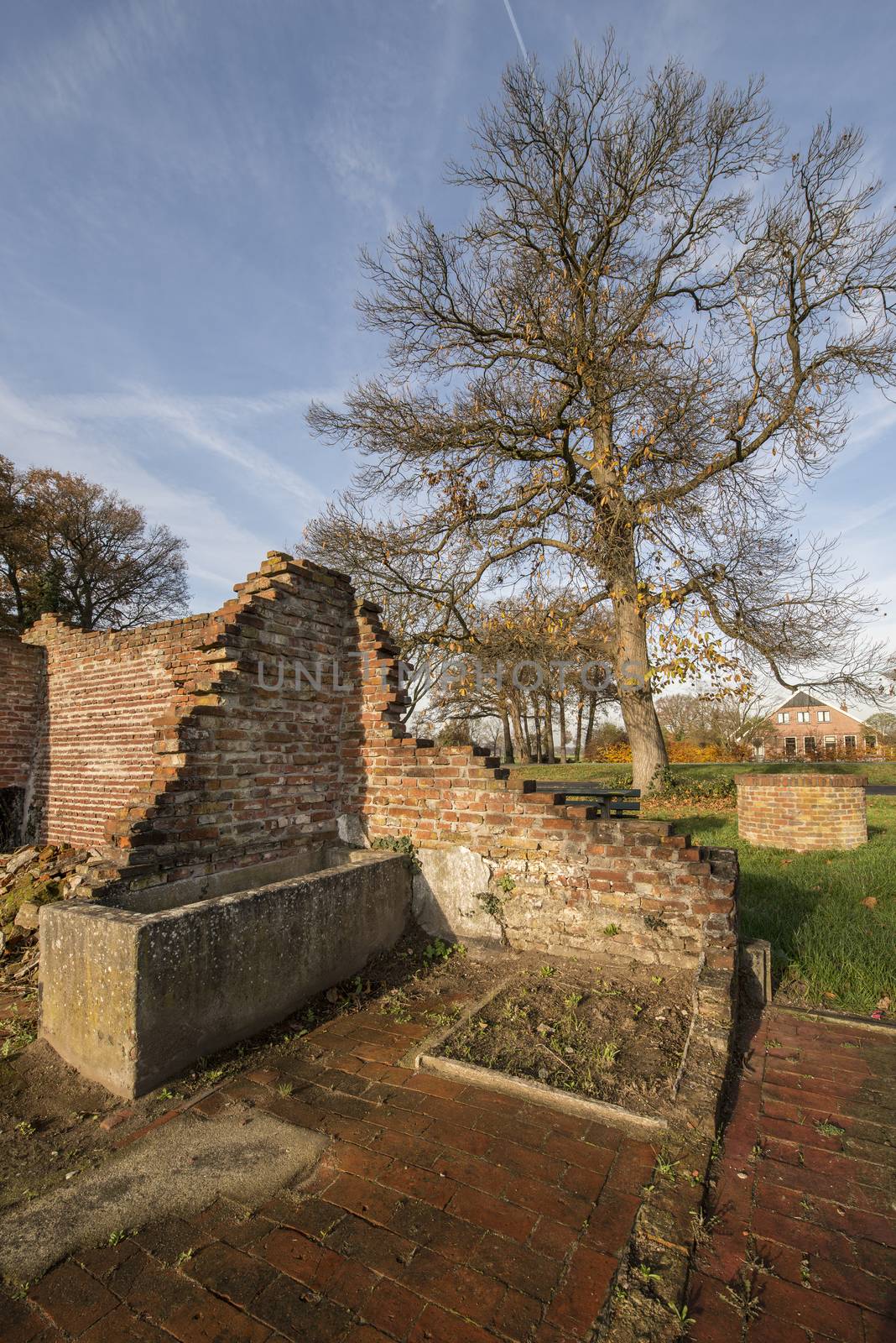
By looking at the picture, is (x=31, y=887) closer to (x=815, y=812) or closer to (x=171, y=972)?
(x=171, y=972)

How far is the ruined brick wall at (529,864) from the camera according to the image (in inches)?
159

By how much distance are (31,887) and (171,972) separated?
198 inches

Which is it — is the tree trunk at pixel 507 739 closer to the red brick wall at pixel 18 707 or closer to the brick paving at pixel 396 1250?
the red brick wall at pixel 18 707

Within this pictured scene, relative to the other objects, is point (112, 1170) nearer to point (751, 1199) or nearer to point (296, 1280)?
point (296, 1280)

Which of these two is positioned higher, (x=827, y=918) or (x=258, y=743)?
(x=258, y=743)

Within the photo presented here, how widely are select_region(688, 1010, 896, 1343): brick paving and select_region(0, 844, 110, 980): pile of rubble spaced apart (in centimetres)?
354

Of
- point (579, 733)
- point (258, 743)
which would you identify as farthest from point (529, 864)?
point (579, 733)

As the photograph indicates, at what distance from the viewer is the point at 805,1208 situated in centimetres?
222

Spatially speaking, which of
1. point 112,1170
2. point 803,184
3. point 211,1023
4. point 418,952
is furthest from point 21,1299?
point 803,184

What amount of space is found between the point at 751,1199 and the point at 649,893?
1.94 m

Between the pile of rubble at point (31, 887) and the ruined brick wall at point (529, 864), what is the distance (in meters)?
2.29

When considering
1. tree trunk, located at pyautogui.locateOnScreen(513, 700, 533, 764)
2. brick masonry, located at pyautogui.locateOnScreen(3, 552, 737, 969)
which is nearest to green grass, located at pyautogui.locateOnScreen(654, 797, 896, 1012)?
brick masonry, located at pyautogui.locateOnScreen(3, 552, 737, 969)

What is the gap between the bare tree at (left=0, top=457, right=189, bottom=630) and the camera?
24859 mm

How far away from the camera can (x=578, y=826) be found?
14.4 feet
